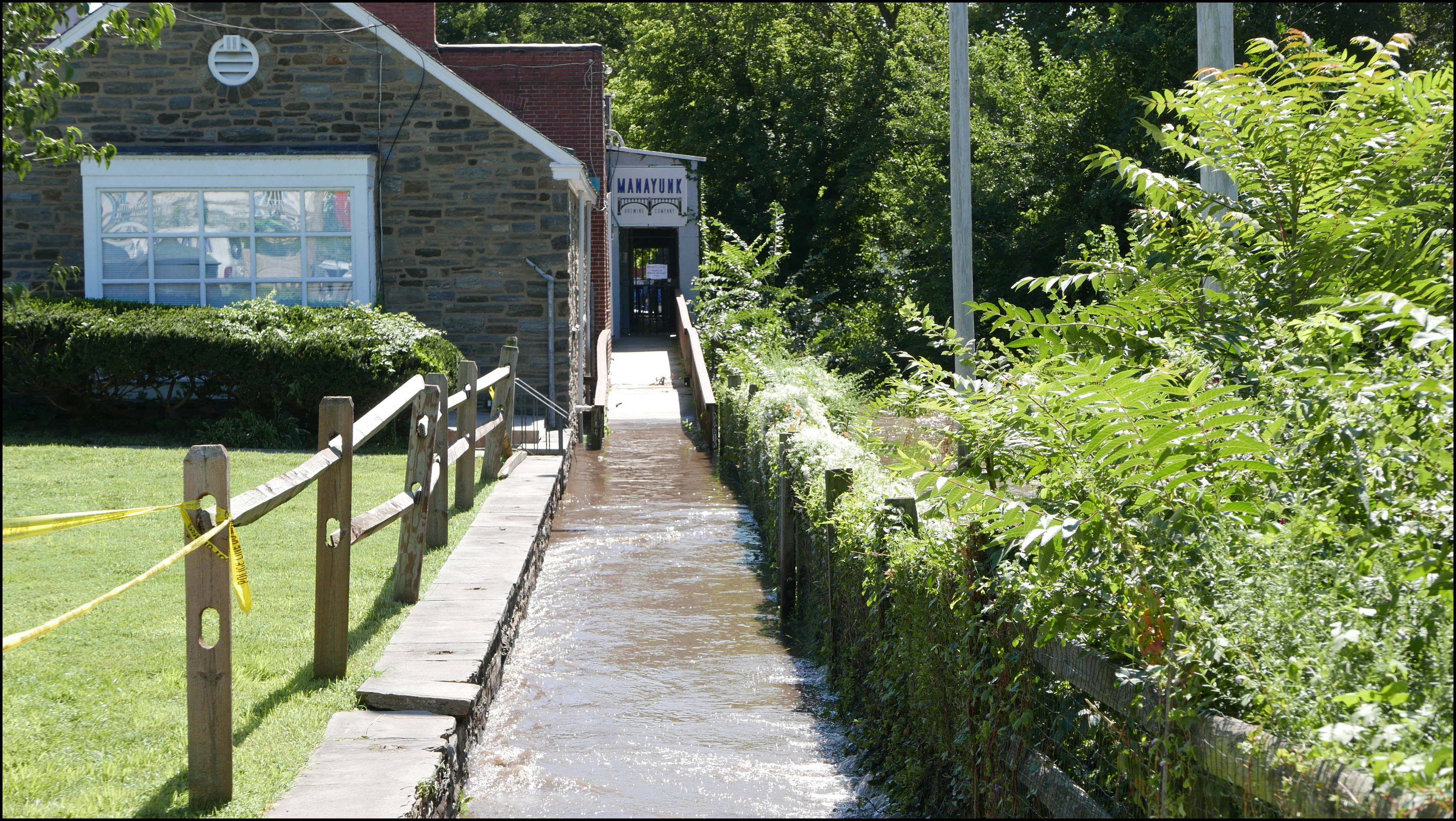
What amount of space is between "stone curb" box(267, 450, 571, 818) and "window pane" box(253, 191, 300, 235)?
845 centimetres

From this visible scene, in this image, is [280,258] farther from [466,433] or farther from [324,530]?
[324,530]

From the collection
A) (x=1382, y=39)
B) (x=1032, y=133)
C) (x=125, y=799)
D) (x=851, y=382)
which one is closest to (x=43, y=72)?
(x=125, y=799)

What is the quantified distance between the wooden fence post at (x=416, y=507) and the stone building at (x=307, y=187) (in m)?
8.64

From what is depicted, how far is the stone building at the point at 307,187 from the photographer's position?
15219 millimetres

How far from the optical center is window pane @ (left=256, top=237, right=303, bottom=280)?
15367 mm

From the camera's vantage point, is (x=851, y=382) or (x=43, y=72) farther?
(x=851, y=382)

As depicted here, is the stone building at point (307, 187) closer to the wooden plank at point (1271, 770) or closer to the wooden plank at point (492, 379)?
the wooden plank at point (492, 379)

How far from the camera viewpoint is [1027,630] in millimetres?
3596

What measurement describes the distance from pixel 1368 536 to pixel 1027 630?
1122 mm

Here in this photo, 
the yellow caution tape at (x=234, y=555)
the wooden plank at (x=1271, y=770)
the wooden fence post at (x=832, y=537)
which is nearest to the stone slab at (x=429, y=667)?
the yellow caution tape at (x=234, y=555)

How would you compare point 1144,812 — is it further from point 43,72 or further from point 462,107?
point 462,107

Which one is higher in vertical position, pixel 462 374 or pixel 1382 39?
pixel 1382 39

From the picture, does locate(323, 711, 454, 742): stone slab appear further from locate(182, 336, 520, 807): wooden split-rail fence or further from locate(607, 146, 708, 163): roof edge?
locate(607, 146, 708, 163): roof edge

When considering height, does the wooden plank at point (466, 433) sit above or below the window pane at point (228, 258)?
below
